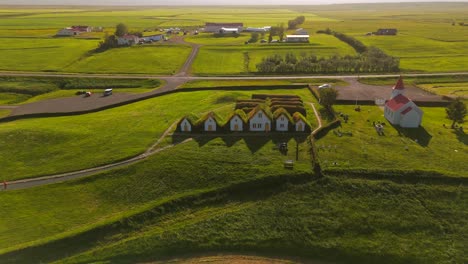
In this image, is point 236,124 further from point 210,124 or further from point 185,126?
point 185,126

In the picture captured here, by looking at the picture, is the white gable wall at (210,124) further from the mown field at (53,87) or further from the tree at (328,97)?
the mown field at (53,87)

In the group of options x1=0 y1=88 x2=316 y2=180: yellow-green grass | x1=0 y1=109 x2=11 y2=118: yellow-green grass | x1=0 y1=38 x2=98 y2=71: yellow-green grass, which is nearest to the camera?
x1=0 y1=88 x2=316 y2=180: yellow-green grass

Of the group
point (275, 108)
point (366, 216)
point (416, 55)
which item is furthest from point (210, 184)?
point (416, 55)

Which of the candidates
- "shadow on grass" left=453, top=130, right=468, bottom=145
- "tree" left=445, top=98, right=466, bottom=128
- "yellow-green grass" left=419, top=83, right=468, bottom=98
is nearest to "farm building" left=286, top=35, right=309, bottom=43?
"yellow-green grass" left=419, top=83, right=468, bottom=98

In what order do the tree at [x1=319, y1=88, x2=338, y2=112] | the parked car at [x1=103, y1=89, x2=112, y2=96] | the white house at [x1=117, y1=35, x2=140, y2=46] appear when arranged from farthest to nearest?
the white house at [x1=117, y1=35, x2=140, y2=46]
the parked car at [x1=103, y1=89, x2=112, y2=96]
the tree at [x1=319, y1=88, x2=338, y2=112]

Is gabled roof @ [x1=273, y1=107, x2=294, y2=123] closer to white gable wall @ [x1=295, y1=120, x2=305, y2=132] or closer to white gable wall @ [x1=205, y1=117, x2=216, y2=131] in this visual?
white gable wall @ [x1=295, y1=120, x2=305, y2=132]

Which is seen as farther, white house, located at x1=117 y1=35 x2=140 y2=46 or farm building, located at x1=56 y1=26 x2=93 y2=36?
farm building, located at x1=56 y1=26 x2=93 y2=36

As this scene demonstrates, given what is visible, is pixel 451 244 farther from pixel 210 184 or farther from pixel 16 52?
pixel 16 52

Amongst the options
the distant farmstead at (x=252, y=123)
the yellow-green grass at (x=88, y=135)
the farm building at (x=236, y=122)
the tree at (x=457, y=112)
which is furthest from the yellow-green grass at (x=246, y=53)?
the tree at (x=457, y=112)
